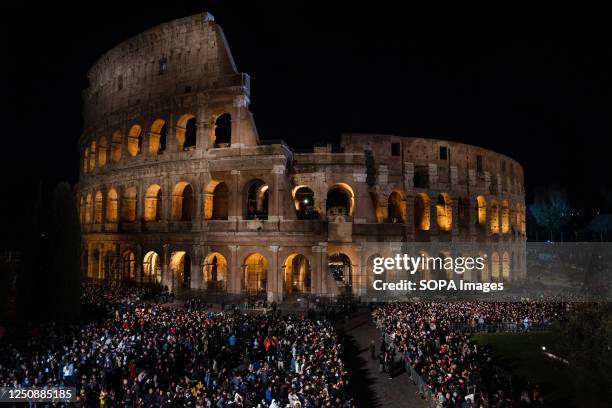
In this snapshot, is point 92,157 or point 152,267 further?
point 92,157

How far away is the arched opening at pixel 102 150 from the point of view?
40147 millimetres

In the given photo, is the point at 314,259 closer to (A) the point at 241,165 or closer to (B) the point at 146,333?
(A) the point at 241,165

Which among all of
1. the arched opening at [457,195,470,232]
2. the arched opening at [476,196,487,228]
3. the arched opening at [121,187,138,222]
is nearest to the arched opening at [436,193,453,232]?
the arched opening at [457,195,470,232]

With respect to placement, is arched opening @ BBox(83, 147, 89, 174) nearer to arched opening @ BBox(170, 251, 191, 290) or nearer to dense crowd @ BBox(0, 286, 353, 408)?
arched opening @ BBox(170, 251, 191, 290)

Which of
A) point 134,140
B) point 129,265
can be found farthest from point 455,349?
point 134,140

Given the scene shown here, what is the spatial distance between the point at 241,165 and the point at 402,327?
16.4m

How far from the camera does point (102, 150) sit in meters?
40.5

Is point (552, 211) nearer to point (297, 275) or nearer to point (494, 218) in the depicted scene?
point (494, 218)

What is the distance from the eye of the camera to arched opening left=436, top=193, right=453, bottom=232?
38.8 metres

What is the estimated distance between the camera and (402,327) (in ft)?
63.9

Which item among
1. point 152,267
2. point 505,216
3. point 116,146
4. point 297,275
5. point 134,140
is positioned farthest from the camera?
point 505,216

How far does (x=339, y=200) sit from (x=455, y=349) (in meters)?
38.1

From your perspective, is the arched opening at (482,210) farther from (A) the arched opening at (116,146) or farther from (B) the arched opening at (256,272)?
(A) the arched opening at (116,146)

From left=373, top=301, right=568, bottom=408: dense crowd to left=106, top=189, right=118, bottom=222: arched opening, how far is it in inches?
994
